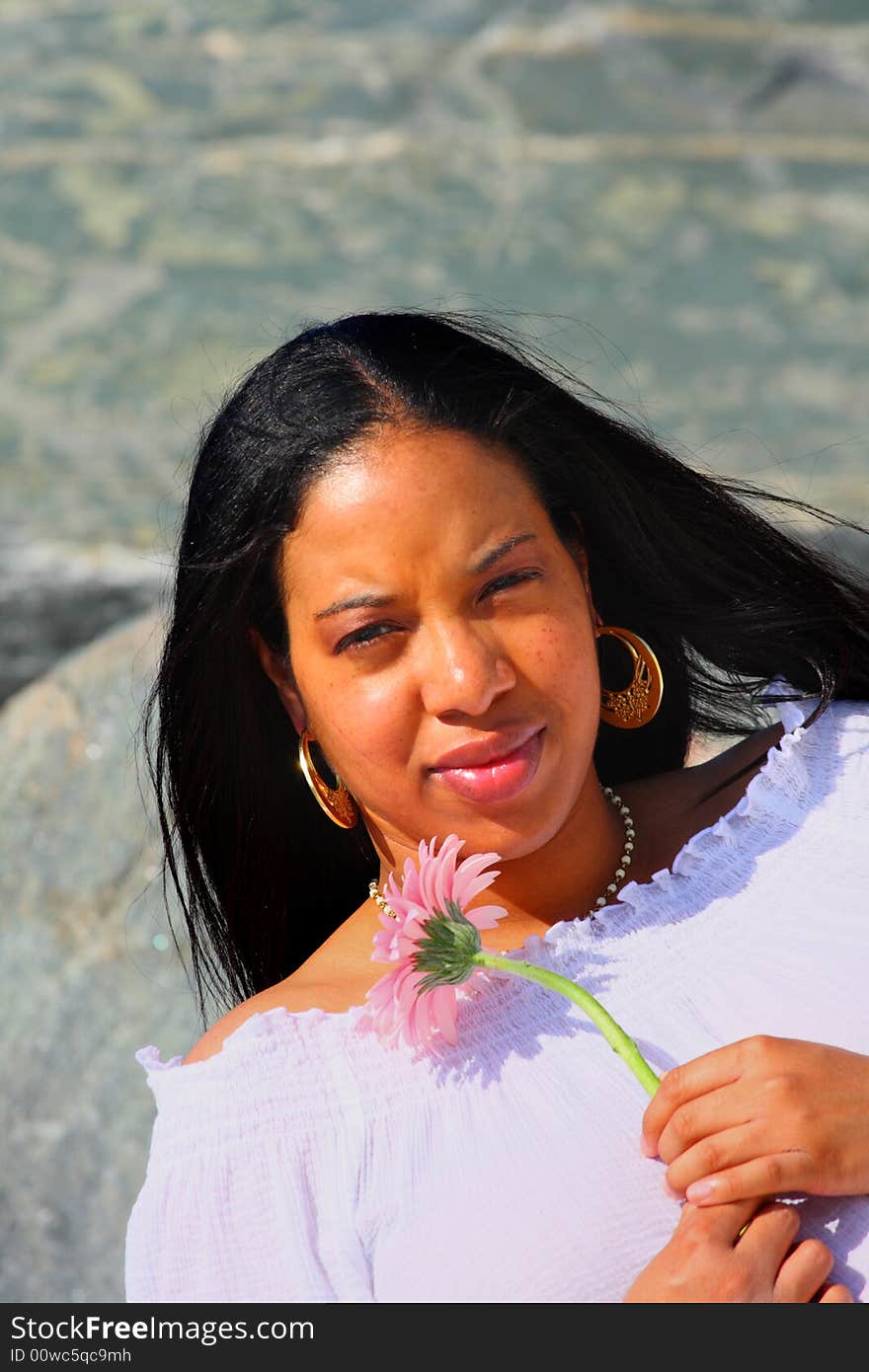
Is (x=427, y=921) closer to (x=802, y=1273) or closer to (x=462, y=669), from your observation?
(x=462, y=669)

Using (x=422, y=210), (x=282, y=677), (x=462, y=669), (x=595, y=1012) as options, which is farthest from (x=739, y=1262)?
(x=422, y=210)

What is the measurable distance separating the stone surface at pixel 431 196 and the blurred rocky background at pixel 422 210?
0.02 meters

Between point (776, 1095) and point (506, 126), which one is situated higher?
point (506, 126)

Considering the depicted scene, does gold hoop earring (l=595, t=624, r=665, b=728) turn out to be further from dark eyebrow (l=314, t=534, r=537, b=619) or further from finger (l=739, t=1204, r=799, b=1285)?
finger (l=739, t=1204, r=799, b=1285)

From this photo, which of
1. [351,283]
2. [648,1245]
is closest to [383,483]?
[648,1245]

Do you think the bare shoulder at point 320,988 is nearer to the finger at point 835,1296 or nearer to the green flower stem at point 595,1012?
the green flower stem at point 595,1012

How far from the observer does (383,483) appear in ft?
7.20

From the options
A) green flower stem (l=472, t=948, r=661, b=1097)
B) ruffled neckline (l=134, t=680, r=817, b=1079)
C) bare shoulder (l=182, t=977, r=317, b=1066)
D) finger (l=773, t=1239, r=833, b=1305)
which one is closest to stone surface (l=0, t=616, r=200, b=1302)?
bare shoulder (l=182, t=977, r=317, b=1066)

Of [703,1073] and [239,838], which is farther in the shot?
[239,838]

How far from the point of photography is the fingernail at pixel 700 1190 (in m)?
1.86

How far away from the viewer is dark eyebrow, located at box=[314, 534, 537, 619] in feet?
7.06

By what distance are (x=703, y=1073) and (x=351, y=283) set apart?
22.5ft

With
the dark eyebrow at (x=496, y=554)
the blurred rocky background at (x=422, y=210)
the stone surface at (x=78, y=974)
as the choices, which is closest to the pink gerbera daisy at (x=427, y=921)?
the dark eyebrow at (x=496, y=554)
